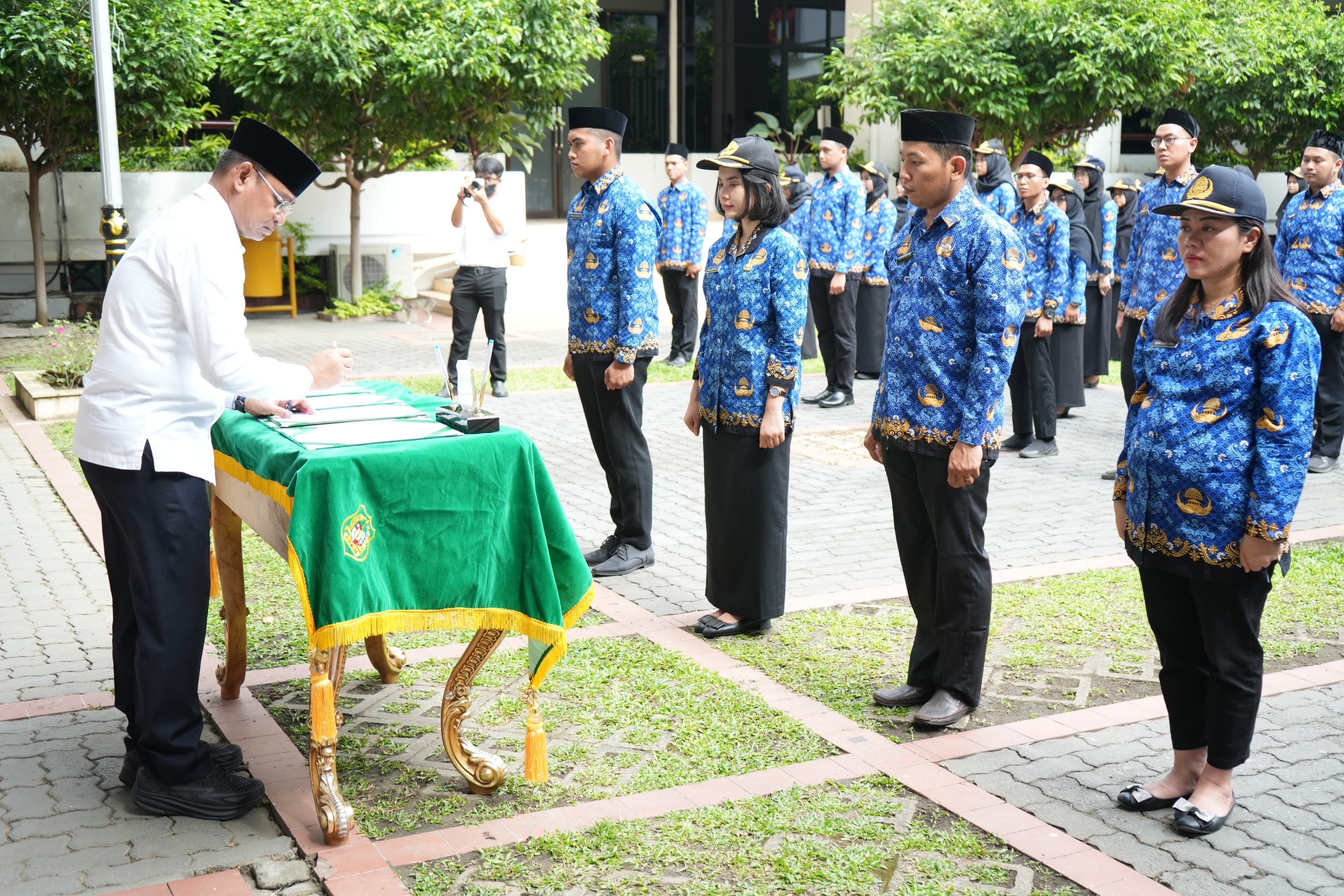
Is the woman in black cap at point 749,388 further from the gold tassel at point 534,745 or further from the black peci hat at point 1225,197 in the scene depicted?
the black peci hat at point 1225,197

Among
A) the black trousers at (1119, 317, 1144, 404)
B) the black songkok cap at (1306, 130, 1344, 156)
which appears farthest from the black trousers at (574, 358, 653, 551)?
the black songkok cap at (1306, 130, 1344, 156)

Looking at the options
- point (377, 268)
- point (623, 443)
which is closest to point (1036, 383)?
point (623, 443)

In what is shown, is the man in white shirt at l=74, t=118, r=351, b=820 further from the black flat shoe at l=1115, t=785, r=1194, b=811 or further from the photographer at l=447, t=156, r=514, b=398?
the photographer at l=447, t=156, r=514, b=398

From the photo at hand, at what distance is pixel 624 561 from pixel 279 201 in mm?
3150

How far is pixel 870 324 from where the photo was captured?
1295 cm

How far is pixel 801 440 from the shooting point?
10031 millimetres

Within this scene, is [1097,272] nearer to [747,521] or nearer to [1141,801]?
[747,521]

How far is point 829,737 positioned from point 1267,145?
64.0 ft

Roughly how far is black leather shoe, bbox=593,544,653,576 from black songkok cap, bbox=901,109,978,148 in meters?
2.89

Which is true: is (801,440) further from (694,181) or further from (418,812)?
(694,181)

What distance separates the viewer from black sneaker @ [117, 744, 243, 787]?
4129 millimetres

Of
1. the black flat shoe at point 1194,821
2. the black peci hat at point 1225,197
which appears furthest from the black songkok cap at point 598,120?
the black flat shoe at point 1194,821

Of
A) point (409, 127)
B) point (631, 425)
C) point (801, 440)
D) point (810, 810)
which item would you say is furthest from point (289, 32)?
point (810, 810)

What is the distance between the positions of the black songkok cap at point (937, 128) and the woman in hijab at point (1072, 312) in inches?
221
